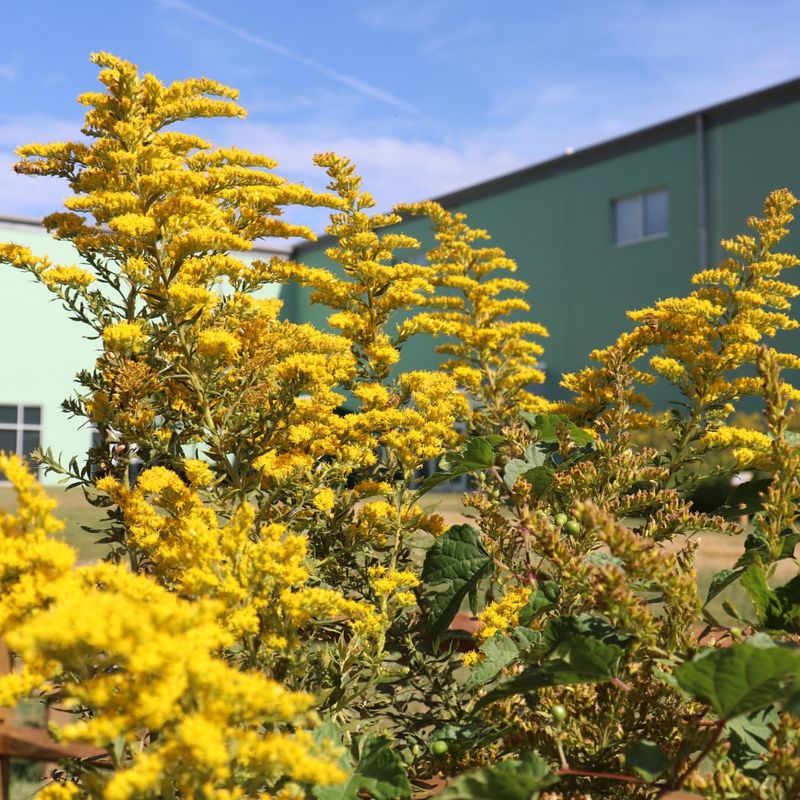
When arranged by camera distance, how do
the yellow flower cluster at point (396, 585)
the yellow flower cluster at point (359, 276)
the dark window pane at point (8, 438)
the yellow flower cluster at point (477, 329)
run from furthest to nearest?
the dark window pane at point (8, 438)
the yellow flower cluster at point (477, 329)
the yellow flower cluster at point (359, 276)
the yellow flower cluster at point (396, 585)

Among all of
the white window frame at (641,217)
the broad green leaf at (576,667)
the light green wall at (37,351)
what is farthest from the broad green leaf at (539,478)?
the light green wall at (37,351)

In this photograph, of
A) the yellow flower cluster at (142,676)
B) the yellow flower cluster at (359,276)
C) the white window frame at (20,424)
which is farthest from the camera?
the white window frame at (20,424)

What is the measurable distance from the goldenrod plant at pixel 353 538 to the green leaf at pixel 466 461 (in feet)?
0.04

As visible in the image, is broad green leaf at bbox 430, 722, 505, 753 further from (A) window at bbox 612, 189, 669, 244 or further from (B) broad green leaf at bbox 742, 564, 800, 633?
(A) window at bbox 612, 189, 669, 244

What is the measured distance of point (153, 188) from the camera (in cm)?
221


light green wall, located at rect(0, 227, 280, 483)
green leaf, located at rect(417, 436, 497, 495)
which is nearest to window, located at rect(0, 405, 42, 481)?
light green wall, located at rect(0, 227, 280, 483)

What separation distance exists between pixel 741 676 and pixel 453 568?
2.78ft

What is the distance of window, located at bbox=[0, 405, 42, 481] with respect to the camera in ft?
82.4

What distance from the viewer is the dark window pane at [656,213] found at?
19297 millimetres

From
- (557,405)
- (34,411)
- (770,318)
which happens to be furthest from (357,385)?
(34,411)

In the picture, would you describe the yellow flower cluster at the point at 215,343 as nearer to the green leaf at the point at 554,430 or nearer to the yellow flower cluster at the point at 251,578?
the yellow flower cluster at the point at 251,578

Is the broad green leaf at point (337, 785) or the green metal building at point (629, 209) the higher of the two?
the green metal building at point (629, 209)

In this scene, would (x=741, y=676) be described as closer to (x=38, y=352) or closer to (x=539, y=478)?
(x=539, y=478)

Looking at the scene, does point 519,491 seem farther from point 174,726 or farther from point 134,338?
point 134,338
